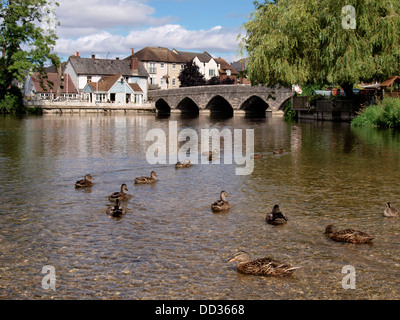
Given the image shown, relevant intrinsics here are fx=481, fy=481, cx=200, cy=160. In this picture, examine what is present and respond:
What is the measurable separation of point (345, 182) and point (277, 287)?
25.2ft

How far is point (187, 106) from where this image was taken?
290 ft

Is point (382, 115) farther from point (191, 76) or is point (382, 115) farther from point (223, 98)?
point (191, 76)

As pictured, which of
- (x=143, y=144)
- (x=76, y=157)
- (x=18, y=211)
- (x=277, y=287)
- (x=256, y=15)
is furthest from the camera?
(x=256, y=15)

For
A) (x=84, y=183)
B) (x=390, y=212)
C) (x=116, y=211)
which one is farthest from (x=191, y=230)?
(x=84, y=183)

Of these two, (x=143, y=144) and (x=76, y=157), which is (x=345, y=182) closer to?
(x=76, y=157)

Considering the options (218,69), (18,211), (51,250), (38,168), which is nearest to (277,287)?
(51,250)

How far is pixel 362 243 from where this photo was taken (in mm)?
8023

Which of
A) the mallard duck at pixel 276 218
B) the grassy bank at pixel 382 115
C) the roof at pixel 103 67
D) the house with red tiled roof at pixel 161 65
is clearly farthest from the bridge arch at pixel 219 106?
the mallard duck at pixel 276 218

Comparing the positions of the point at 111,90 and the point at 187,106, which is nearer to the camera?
the point at 111,90

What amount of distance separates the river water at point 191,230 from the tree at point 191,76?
84.1 meters

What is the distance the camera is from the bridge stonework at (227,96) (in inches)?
2409

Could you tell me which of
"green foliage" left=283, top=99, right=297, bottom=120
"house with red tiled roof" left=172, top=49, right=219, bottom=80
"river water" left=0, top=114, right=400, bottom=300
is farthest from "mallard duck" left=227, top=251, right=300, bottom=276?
"house with red tiled roof" left=172, top=49, right=219, bottom=80

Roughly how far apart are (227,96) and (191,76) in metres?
30.7

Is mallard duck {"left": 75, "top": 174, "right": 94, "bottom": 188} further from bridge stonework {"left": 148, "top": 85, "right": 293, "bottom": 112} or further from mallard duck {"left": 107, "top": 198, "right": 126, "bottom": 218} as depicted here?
bridge stonework {"left": 148, "top": 85, "right": 293, "bottom": 112}
